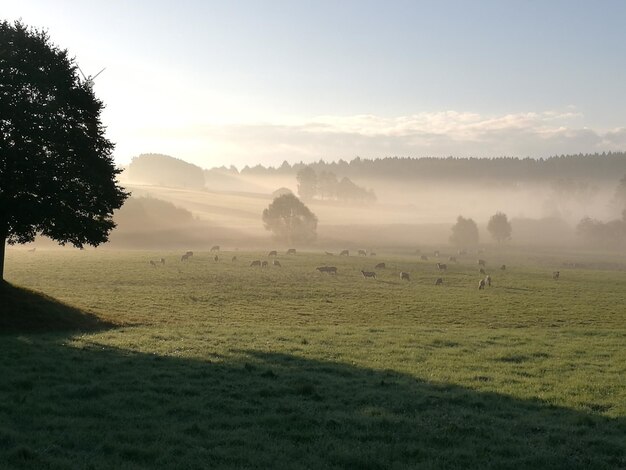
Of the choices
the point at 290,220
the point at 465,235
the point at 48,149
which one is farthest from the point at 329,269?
the point at 465,235

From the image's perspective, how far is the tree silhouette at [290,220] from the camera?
11069 cm

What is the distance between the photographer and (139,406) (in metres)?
12.5

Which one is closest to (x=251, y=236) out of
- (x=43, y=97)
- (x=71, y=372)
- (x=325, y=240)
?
(x=325, y=240)

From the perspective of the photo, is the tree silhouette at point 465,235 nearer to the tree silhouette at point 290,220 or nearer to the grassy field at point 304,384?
the tree silhouette at point 290,220

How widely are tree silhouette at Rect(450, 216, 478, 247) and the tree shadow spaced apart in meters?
109

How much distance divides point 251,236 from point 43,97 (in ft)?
328

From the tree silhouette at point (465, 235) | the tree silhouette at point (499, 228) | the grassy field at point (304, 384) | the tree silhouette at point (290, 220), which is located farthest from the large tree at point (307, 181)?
the grassy field at point (304, 384)

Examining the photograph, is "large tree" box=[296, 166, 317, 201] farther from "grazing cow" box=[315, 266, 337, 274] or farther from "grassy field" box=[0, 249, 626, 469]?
"grassy field" box=[0, 249, 626, 469]

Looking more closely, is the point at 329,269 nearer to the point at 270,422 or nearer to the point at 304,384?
the point at 304,384

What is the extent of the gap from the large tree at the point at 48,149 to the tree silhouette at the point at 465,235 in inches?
3981

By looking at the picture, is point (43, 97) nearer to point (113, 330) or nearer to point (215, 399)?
point (113, 330)

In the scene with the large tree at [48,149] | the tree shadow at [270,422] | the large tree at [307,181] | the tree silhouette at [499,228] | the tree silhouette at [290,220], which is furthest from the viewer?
the large tree at [307,181]

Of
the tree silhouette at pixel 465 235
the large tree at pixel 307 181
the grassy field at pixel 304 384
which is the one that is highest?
the large tree at pixel 307 181

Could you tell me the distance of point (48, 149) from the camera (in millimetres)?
27703
